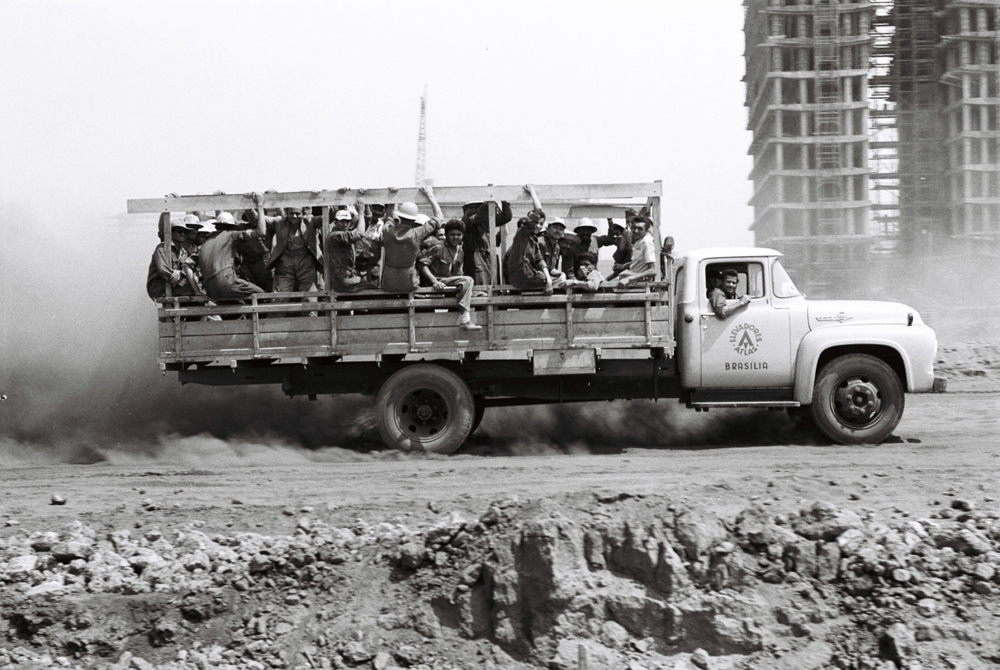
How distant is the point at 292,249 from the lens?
10867 mm

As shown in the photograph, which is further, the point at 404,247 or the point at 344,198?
the point at 344,198

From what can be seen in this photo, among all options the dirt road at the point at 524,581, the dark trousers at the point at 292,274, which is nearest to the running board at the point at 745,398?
the dirt road at the point at 524,581

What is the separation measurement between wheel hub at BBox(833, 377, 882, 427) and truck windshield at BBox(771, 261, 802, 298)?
1058 millimetres

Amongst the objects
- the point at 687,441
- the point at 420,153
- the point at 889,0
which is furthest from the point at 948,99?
the point at 687,441

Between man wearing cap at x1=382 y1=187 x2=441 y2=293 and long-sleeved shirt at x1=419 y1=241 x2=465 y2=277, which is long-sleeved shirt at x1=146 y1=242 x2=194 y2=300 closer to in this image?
man wearing cap at x1=382 y1=187 x2=441 y2=293

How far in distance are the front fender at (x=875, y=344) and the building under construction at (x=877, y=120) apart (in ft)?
118

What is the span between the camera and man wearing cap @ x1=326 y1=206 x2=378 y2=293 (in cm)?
1071

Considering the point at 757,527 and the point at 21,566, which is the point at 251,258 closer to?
the point at 21,566

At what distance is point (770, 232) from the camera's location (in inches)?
1941

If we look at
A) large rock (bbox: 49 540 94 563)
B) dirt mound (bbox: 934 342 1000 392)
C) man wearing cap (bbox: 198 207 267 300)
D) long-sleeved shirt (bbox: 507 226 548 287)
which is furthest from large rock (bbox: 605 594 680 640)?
dirt mound (bbox: 934 342 1000 392)

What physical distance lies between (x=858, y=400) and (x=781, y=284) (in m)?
1.42

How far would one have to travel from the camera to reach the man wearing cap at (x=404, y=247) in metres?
10.5

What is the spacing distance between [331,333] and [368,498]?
2722mm

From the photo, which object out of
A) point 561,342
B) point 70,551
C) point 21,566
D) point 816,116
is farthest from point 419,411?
point 816,116
